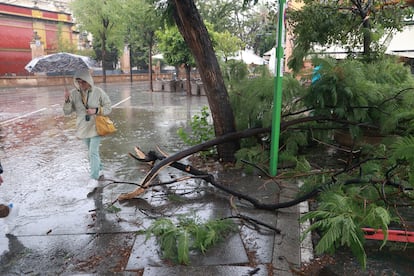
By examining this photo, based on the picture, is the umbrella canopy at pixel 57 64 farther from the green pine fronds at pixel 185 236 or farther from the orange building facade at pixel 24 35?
the orange building facade at pixel 24 35

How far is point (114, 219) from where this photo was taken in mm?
4141

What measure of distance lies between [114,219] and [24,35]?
114ft

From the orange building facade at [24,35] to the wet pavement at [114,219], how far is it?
93.2ft

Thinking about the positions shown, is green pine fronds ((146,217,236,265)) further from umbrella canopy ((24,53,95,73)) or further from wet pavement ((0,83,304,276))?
umbrella canopy ((24,53,95,73))

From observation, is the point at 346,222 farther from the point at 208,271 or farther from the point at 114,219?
the point at 114,219

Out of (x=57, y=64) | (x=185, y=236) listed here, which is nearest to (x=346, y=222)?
(x=185, y=236)

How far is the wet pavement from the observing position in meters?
3.20

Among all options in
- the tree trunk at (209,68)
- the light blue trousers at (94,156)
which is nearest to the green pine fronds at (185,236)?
the light blue trousers at (94,156)

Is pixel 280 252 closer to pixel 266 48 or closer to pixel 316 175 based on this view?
pixel 316 175

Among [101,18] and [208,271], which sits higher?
[101,18]

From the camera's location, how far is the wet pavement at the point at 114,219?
3203 millimetres

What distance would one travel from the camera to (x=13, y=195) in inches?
200

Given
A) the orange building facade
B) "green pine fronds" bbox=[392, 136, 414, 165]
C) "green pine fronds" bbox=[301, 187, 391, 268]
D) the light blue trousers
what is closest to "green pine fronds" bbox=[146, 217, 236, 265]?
"green pine fronds" bbox=[301, 187, 391, 268]

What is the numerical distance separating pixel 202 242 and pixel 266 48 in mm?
41579
